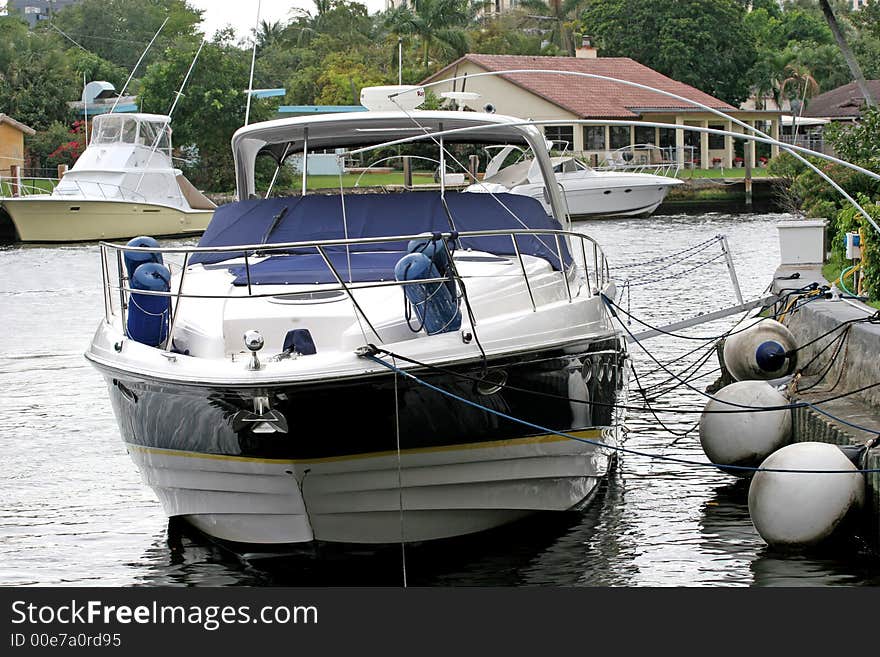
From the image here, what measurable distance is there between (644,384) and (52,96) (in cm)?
5150

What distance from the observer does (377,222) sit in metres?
9.44

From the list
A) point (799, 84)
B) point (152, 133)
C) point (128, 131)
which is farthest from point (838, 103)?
point (128, 131)

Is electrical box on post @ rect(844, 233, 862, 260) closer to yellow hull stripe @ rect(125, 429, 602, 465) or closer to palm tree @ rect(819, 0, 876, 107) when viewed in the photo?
palm tree @ rect(819, 0, 876, 107)

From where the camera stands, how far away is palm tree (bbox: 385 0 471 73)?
6519cm

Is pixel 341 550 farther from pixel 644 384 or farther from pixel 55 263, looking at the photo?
pixel 55 263

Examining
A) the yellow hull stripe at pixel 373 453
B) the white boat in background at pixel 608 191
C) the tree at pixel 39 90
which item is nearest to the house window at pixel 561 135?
the white boat in background at pixel 608 191

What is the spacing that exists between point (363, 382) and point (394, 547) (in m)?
1.26

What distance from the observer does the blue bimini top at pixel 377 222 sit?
30.4 ft

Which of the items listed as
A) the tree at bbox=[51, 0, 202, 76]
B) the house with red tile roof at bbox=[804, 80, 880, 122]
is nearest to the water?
the house with red tile roof at bbox=[804, 80, 880, 122]

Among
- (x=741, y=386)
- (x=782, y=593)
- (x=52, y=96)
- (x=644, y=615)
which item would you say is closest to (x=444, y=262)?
(x=644, y=615)

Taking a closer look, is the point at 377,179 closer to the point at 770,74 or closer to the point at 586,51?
the point at 586,51

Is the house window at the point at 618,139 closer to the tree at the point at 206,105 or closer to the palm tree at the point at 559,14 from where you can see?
the tree at the point at 206,105

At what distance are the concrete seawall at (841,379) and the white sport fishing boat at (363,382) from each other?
1.62 metres

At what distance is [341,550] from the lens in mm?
7773
